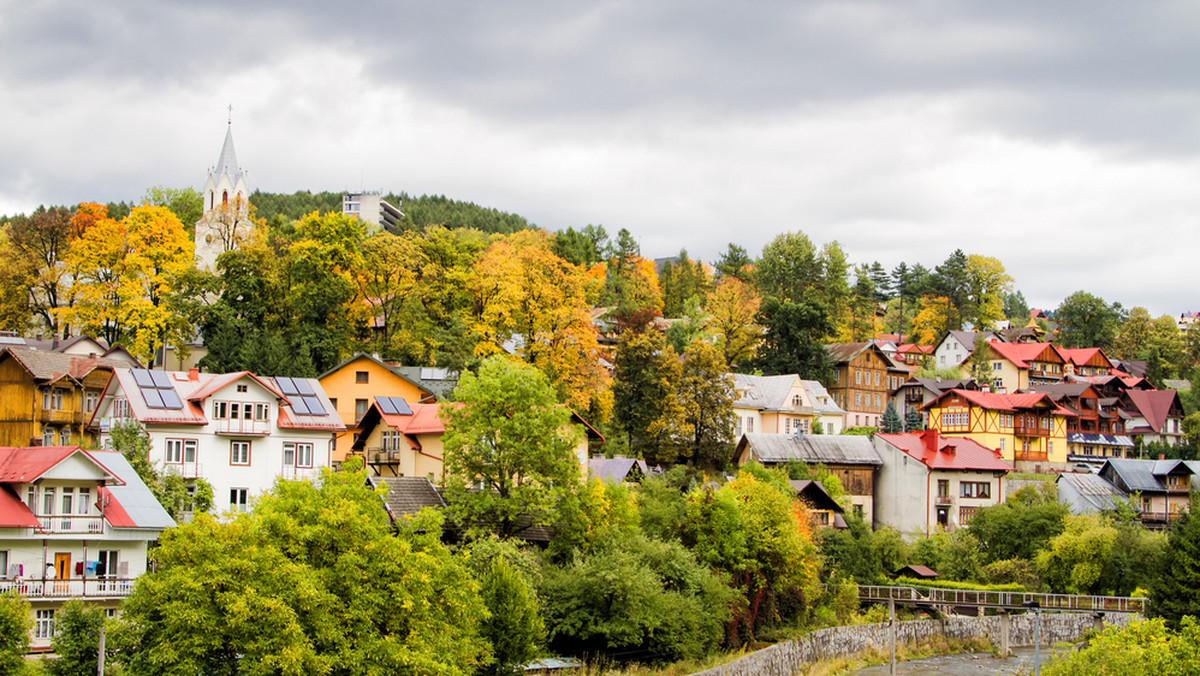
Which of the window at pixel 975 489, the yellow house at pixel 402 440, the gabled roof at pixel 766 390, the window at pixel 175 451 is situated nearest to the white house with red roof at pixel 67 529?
the window at pixel 175 451

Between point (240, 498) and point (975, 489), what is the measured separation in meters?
48.3

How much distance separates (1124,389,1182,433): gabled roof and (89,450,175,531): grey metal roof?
283 feet

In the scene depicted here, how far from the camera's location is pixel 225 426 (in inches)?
1987

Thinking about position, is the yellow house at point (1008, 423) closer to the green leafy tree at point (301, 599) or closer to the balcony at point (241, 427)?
the balcony at point (241, 427)

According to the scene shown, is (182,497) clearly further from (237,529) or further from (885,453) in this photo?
(885,453)

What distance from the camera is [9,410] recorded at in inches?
2127

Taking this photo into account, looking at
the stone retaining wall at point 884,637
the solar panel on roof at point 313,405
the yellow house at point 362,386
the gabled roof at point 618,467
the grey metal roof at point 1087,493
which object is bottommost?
the stone retaining wall at point 884,637

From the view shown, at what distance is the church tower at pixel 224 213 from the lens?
7944 centimetres

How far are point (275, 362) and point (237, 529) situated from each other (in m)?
33.9

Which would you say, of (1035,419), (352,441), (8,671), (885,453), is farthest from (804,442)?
(8,671)

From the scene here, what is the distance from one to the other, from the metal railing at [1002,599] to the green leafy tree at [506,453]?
21.7 meters

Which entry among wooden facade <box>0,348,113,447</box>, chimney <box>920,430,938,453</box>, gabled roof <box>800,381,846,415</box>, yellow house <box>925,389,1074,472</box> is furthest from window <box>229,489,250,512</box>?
yellow house <box>925,389,1074,472</box>

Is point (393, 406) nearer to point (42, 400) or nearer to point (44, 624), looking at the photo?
point (42, 400)

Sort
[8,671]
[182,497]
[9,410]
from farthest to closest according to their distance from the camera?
[9,410]
[182,497]
[8,671]
